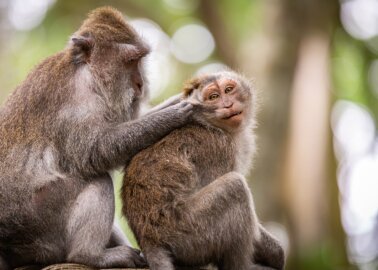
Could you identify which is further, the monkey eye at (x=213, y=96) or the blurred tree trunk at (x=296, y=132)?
the blurred tree trunk at (x=296, y=132)

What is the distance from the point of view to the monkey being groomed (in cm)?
695

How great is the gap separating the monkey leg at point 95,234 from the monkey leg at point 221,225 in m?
0.63

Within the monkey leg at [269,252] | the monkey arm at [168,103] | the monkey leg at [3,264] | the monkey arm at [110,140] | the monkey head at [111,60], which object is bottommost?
the monkey leg at [269,252]

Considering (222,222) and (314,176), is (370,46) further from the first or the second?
(222,222)

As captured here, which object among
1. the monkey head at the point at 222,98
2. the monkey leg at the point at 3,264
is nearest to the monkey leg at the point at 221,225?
the monkey head at the point at 222,98

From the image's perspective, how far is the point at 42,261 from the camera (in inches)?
298

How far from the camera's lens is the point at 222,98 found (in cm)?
764

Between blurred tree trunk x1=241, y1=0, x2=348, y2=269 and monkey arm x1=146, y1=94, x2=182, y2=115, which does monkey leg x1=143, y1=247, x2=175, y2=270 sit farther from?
blurred tree trunk x1=241, y1=0, x2=348, y2=269

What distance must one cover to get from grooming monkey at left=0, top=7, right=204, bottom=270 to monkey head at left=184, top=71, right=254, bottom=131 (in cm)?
18

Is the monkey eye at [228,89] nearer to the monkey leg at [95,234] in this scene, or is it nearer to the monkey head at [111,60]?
the monkey head at [111,60]

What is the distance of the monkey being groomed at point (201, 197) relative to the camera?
6949 mm

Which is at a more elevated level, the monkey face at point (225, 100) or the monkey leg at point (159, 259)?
the monkey face at point (225, 100)

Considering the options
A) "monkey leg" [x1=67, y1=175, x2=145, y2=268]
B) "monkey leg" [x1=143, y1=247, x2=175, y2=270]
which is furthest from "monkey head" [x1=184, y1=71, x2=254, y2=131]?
"monkey leg" [x1=143, y1=247, x2=175, y2=270]

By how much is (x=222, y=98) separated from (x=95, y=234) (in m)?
1.71
